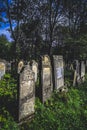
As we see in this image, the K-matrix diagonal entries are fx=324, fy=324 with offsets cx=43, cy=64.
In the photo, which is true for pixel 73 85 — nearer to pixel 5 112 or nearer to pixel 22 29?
pixel 5 112

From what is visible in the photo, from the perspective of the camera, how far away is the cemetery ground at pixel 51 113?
9016mm

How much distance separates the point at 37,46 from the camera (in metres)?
39.0

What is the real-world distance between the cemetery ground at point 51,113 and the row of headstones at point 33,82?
239mm

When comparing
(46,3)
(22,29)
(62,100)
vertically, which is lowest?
(62,100)

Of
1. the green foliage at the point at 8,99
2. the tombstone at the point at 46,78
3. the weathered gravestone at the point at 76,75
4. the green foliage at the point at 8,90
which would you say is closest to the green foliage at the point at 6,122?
the green foliage at the point at 8,99

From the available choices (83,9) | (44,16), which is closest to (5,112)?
(44,16)

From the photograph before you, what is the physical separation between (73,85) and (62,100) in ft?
12.8

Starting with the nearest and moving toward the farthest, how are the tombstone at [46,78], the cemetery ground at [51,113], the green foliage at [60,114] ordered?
the cemetery ground at [51,113] → the green foliage at [60,114] → the tombstone at [46,78]

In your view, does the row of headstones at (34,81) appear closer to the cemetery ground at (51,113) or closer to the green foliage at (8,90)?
the cemetery ground at (51,113)

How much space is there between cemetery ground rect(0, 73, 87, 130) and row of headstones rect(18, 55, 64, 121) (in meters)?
0.24

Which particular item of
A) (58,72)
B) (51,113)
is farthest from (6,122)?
(58,72)

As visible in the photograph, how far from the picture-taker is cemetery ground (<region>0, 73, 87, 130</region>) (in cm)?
902

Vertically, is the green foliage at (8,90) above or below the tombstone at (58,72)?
below

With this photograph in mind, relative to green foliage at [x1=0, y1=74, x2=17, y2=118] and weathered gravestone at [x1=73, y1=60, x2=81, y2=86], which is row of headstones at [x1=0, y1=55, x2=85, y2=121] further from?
green foliage at [x1=0, y1=74, x2=17, y2=118]
